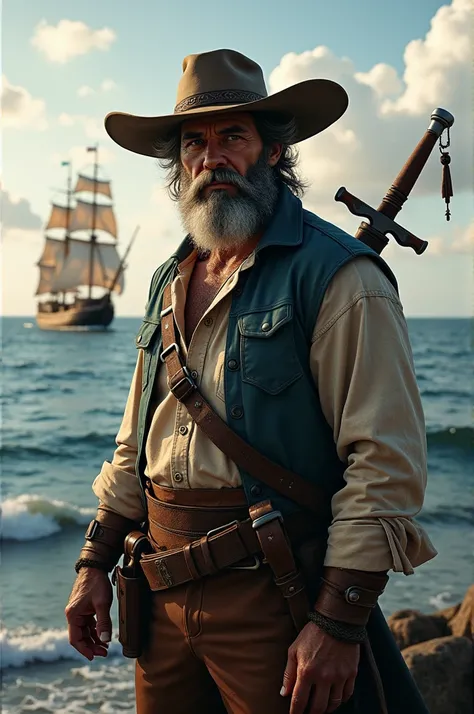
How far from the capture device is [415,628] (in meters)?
4.37

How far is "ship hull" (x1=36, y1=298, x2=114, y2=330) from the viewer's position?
5341 cm

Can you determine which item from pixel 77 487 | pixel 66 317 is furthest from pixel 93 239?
pixel 77 487

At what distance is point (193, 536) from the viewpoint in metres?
2.01

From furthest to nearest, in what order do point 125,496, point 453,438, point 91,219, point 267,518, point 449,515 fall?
point 91,219 < point 453,438 < point 449,515 < point 125,496 < point 267,518

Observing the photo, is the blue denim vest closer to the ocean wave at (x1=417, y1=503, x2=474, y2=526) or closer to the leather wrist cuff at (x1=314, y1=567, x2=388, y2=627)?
the leather wrist cuff at (x1=314, y1=567, x2=388, y2=627)

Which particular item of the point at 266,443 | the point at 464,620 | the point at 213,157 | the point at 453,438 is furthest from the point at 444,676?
the point at 453,438

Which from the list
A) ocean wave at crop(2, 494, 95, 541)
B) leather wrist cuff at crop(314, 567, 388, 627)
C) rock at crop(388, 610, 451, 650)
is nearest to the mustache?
leather wrist cuff at crop(314, 567, 388, 627)

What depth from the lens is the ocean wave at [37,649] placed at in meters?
5.27

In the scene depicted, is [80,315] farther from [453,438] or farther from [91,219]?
[453,438]

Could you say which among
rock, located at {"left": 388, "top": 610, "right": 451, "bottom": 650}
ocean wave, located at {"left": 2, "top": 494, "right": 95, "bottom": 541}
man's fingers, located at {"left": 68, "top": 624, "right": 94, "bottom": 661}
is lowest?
ocean wave, located at {"left": 2, "top": 494, "right": 95, "bottom": 541}

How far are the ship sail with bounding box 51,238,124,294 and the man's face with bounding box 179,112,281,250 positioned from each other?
51167 mm

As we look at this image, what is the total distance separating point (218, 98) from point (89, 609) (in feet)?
5.14

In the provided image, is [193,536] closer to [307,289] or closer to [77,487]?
[307,289]

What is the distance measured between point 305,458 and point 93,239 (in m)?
53.1
